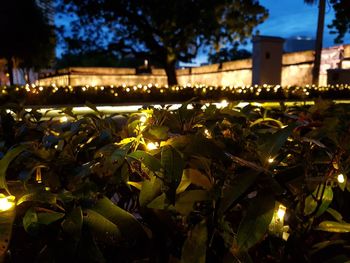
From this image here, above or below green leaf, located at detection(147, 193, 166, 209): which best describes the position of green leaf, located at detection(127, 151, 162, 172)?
above

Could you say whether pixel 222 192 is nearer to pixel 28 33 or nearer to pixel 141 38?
pixel 141 38

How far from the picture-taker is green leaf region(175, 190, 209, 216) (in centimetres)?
111

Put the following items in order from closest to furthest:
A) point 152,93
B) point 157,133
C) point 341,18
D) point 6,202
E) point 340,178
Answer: point 6,202 → point 340,178 → point 157,133 → point 152,93 → point 341,18

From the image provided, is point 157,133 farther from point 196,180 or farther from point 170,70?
point 170,70

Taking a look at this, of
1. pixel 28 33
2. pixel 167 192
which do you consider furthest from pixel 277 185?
pixel 28 33

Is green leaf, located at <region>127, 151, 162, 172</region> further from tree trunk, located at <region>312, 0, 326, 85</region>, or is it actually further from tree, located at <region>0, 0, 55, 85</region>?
tree, located at <region>0, 0, 55, 85</region>

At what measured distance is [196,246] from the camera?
107 centimetres

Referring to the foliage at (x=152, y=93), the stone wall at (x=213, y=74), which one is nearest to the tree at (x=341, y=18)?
the stone wall at (x=213, y=74)

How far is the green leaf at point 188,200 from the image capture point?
3.64 feet

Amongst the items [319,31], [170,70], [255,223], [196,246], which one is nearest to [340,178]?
[255,223]

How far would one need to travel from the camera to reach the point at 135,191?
1.51 metres

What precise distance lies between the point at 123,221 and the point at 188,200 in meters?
0.22

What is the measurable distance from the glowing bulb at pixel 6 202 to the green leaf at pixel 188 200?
0.51 metres

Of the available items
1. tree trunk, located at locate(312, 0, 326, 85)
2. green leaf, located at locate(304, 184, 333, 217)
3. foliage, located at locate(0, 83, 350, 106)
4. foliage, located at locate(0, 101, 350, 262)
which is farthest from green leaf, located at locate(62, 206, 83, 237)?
tree trunk, located at locate(312, 0, 326, 85)
